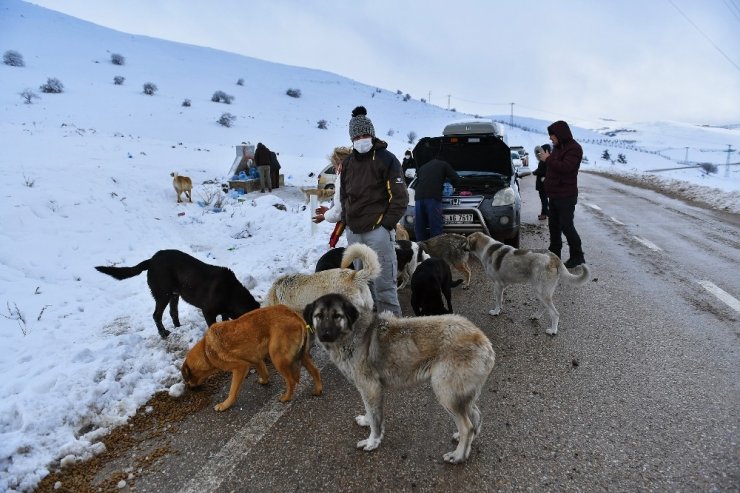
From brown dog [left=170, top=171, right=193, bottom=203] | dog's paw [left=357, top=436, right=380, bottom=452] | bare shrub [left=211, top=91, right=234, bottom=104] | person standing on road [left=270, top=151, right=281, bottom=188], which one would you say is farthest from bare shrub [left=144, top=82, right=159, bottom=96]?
dog's paw [left=357, top=436, right=380, bottom=452]

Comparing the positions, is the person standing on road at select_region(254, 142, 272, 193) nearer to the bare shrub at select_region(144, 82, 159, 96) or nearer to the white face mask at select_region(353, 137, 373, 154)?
the white face mask at select_region(353, 137, 373, 154)

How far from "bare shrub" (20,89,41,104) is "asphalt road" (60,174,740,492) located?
39.4 m

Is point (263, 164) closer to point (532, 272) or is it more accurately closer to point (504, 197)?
point (504, 197)

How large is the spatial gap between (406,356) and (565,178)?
529 centimetres

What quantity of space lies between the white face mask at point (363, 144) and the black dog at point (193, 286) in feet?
6.95

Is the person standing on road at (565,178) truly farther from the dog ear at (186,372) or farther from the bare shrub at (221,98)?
the bare shrub at (221,98)

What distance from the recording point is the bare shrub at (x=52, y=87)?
35.9m

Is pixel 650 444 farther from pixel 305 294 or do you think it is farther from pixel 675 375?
pixel 305 294

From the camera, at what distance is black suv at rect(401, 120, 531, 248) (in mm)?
7969

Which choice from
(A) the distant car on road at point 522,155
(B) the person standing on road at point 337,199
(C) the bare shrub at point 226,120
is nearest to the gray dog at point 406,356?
(B) the person standing on road at point 337,199

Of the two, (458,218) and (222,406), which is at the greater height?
(458,218)

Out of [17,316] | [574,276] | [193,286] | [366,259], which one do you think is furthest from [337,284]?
[17,316]

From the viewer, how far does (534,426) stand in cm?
327

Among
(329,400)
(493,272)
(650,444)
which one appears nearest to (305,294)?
(329,400)
